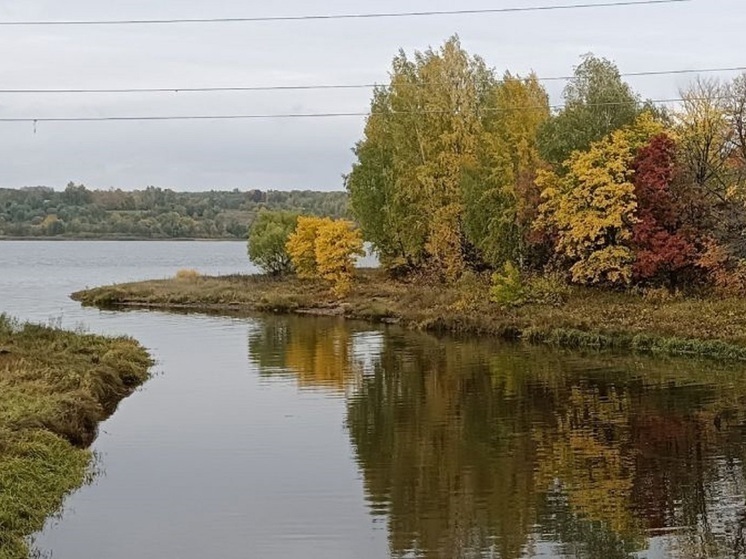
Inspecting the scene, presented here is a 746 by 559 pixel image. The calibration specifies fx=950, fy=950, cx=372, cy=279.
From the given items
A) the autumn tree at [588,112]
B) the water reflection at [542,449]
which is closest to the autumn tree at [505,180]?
the autumn tree at [588,112]

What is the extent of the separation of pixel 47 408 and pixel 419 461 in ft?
27.6

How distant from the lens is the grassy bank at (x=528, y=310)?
37250 millimetres

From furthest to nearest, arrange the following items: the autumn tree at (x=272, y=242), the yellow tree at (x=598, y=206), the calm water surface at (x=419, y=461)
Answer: the autumn tree at (x=272, y=242) → the yellow tree at (x=598, y=206) → the calm water surface at (x=419, y=461)

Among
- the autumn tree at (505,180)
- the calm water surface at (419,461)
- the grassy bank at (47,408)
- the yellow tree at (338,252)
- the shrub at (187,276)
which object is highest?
the autumn tree at (505,180)

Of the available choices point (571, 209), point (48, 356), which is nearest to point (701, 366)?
point (571, 209)

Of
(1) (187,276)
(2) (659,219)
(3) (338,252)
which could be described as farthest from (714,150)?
(1) (187,276)

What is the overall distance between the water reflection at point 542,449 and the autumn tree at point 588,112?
12257 mm

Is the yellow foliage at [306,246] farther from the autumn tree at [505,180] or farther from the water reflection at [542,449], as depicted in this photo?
the water reflection at [542,449]

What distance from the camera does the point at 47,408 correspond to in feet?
69.9

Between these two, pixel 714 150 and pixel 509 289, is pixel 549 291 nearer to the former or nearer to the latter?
pixel 509 289

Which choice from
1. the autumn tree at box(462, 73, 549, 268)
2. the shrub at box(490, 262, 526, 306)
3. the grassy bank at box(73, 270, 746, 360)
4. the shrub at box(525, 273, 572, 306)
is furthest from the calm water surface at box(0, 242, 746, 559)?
the autumn tree at box(462, 73, 549, 268)

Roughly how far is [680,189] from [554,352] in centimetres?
993

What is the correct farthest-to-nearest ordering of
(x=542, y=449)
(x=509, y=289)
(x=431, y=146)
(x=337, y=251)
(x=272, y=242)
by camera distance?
(x=272, y=242) < (x=337, y=251) < (x=431, y=146) < (x=509, y=289) < (x=542, y=449)

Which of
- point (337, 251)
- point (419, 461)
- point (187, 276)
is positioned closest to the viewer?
point (419, 461)
